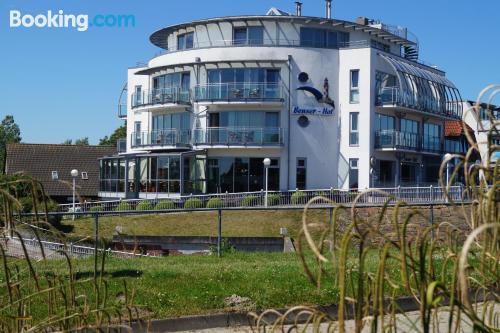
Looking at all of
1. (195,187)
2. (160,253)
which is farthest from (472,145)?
(195,187)

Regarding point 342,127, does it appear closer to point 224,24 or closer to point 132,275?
point 224,24

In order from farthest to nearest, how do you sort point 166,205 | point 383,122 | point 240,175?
point 383,122 < point 240,175 < point 166,205

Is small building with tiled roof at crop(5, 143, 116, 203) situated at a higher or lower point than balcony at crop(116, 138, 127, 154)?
lower

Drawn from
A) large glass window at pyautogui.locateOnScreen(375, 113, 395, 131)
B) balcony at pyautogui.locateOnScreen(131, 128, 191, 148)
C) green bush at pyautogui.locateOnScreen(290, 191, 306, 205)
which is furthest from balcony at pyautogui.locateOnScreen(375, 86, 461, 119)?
balcony at pyautogui.locateOnScreen(131, 128, 191, 148)

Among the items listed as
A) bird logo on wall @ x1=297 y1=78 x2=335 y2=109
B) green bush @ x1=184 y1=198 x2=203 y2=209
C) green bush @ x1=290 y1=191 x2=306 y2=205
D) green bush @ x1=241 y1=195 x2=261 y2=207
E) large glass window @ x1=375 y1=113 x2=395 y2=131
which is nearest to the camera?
green bush @ x1=184 y1=198 x2=203 y2=209

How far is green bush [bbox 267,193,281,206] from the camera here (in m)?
39.2

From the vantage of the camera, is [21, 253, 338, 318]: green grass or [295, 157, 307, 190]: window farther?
[295, 157, 307, 190]: window

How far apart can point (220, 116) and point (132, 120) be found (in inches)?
435

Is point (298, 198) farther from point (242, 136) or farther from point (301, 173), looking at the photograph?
point (242, 136)

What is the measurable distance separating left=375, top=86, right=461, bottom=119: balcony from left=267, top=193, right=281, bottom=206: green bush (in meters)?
10.8

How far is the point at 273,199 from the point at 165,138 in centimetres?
1138

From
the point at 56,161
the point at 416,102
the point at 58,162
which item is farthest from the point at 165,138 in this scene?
the point at 416,102

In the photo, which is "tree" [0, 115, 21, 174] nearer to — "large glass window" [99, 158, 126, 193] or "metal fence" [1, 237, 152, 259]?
"large glass window" [99, 158, 126, 193]

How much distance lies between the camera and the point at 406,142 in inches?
1876
